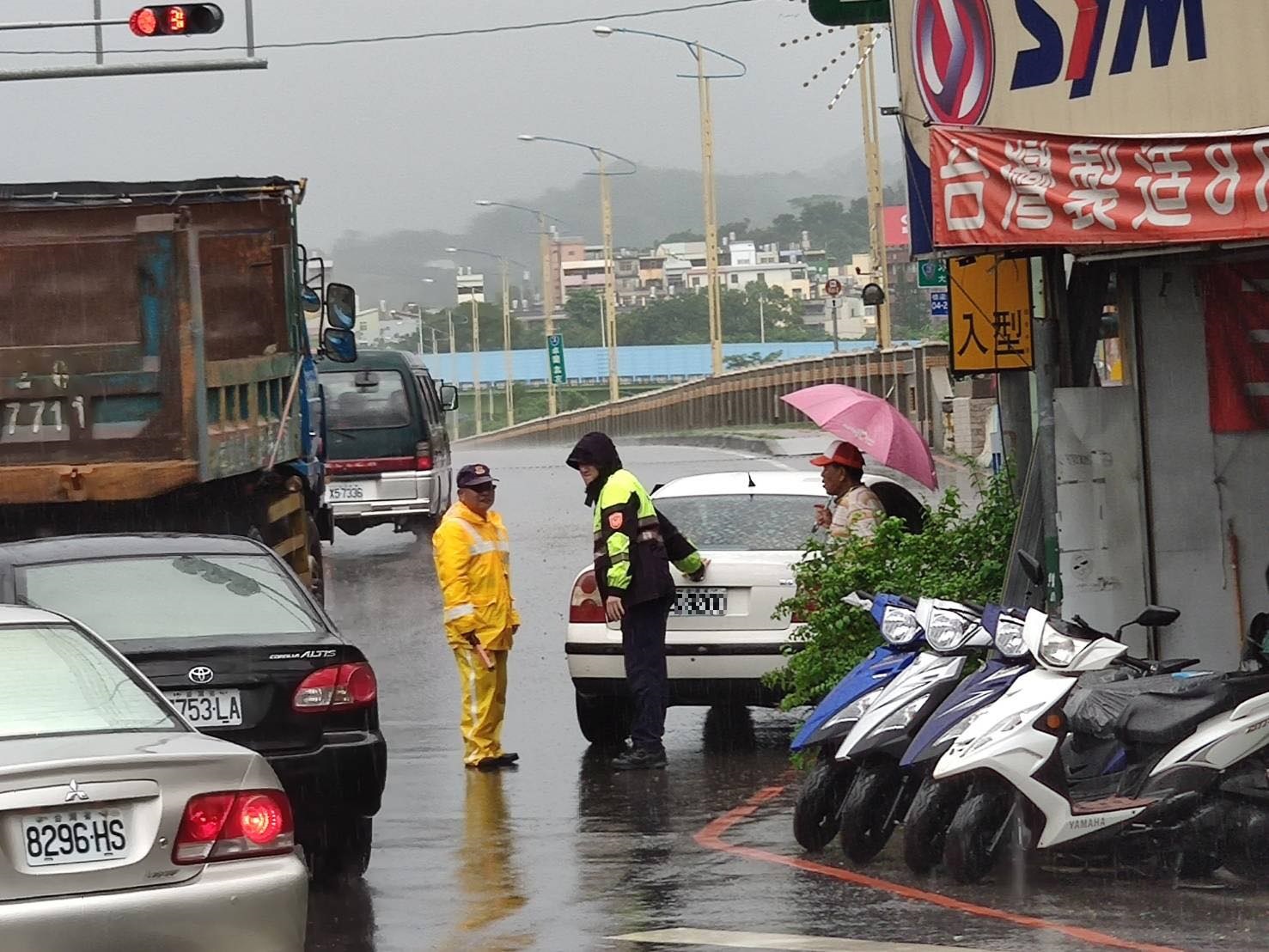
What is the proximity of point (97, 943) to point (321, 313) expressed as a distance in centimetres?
1297

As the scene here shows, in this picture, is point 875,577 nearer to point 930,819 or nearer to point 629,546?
point 629,546

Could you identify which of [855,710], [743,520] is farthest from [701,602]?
[855,710]

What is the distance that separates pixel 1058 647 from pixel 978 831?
2.41ft

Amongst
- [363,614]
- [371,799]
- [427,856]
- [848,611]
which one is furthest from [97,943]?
[363,614]

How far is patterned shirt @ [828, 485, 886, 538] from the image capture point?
11.5m

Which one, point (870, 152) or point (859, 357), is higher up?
point (870, 152)

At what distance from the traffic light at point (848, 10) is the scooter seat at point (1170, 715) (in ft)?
21.1

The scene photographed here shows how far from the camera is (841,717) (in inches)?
349

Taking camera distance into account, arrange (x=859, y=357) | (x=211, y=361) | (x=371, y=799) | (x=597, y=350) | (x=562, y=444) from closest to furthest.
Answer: (x=371, y=799) < (x=211, y=361) < (x=859, y=357) < (x=562, y=444) < (x=597, y=350)

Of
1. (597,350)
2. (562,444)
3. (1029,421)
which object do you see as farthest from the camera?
(597,350)

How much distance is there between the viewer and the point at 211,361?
43.3ft

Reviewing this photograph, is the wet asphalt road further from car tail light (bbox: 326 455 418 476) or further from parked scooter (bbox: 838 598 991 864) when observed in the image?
car tail light (bbox: 326 455 418 476)

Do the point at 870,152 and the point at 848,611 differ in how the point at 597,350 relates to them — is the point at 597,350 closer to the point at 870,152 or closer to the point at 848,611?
the point at 870,152

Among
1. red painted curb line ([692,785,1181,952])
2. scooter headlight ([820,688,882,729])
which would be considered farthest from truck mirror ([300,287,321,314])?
scooter headlight ([820,688,882,729])
